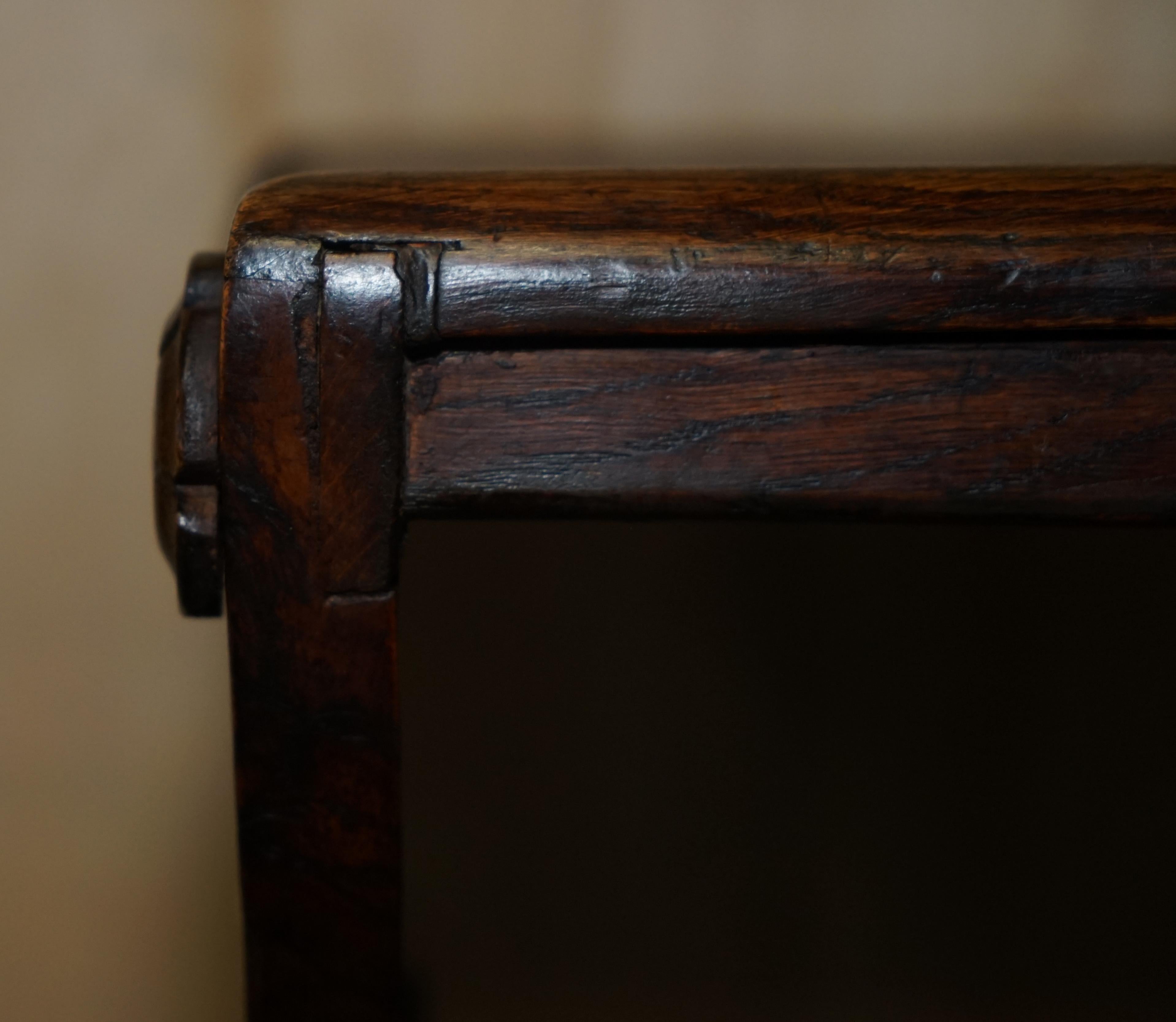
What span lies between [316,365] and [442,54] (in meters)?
0.53

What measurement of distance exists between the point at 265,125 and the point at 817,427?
0.60 m

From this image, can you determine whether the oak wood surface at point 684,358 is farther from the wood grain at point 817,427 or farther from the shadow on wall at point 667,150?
the shadow on wall at point 667,150

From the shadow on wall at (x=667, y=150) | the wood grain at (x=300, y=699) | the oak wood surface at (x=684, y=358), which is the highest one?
the shadow on wall at (x=667, y=150)

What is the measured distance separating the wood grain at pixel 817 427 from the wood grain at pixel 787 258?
0.01 metres

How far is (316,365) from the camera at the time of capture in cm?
28

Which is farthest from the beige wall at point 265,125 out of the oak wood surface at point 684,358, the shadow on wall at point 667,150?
the oak wood surface at point 684,358

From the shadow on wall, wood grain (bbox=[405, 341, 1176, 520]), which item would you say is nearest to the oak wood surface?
wood grain (bbox=[405, 341, 1176, 520])

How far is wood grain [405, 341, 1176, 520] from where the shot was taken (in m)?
0.28

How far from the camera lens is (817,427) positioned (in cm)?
28

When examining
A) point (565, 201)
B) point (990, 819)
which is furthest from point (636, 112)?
point (990, 819)

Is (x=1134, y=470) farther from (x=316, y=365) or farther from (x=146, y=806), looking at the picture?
(x=146, y=806)

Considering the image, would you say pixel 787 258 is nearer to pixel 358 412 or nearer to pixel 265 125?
pixel 358 412

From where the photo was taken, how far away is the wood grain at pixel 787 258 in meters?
0.27

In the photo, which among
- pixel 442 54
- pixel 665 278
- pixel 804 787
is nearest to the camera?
pixel 665 278
